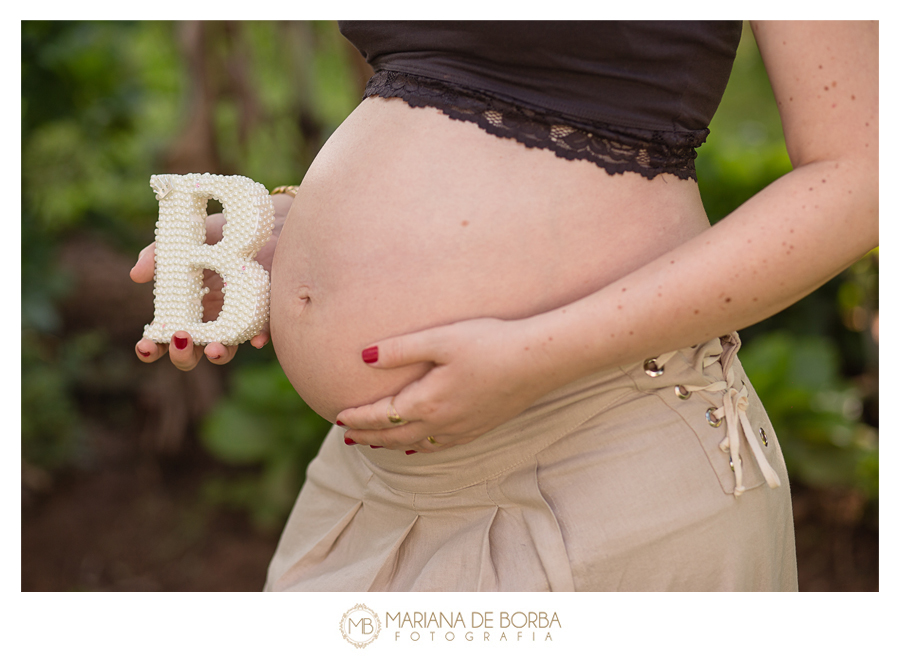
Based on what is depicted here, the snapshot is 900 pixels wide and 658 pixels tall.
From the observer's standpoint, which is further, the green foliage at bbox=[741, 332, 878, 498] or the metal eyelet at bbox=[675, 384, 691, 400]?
the green foliage at bbox=[741, 332, 878, 498]

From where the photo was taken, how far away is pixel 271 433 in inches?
108

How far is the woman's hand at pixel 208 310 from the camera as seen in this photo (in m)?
0.99

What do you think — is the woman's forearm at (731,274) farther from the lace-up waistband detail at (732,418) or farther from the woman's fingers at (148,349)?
the woman's fingers at (148,349)

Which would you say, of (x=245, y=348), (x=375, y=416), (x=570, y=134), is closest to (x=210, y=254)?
(x=375, y=416)

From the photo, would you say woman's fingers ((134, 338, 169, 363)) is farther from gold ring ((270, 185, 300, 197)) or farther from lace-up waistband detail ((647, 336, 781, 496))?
lace-up waistband detail ((647, 336, 781, 496))

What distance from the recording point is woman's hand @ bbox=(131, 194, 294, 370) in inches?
39.1

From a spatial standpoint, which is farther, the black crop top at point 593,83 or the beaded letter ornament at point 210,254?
the beaded letter ornament at point 210,254

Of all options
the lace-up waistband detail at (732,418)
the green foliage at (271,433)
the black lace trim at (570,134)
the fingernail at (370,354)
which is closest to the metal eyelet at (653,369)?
the lace-up waistband detail at (732,418)

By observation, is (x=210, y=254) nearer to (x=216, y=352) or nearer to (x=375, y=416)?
(x=216, y=352)

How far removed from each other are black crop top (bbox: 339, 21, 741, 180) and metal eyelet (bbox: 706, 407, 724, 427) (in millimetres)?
299
